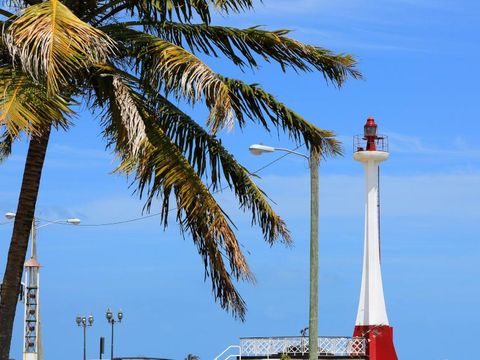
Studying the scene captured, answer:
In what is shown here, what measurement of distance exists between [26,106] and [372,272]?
1615 inches

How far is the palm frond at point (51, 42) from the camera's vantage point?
14.0m

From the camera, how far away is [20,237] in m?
16.0

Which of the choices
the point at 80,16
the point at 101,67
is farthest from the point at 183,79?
the point at 80,16

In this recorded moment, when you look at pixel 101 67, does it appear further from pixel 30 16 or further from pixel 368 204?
pixel 368 204

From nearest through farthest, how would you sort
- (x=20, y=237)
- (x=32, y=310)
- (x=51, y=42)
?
(x=51, y=42) < (x=20, y=237) < (x=32, y=310)

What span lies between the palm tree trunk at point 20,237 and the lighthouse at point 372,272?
36.6 m

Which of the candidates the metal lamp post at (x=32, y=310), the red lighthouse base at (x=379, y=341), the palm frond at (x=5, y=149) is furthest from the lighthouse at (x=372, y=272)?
the palm frond at (x=5, y=149)

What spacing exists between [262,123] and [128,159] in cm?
208

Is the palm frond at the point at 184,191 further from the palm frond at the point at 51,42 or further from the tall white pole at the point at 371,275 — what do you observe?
the tall white pole at the point at 371,275

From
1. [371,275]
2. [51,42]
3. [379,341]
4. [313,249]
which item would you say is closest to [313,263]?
[313,249]

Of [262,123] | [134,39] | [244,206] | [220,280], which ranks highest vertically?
[134,39]

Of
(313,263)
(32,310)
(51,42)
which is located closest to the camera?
(51,42)

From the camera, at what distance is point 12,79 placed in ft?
49.2

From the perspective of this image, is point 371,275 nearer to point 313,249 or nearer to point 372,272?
point 372,272
